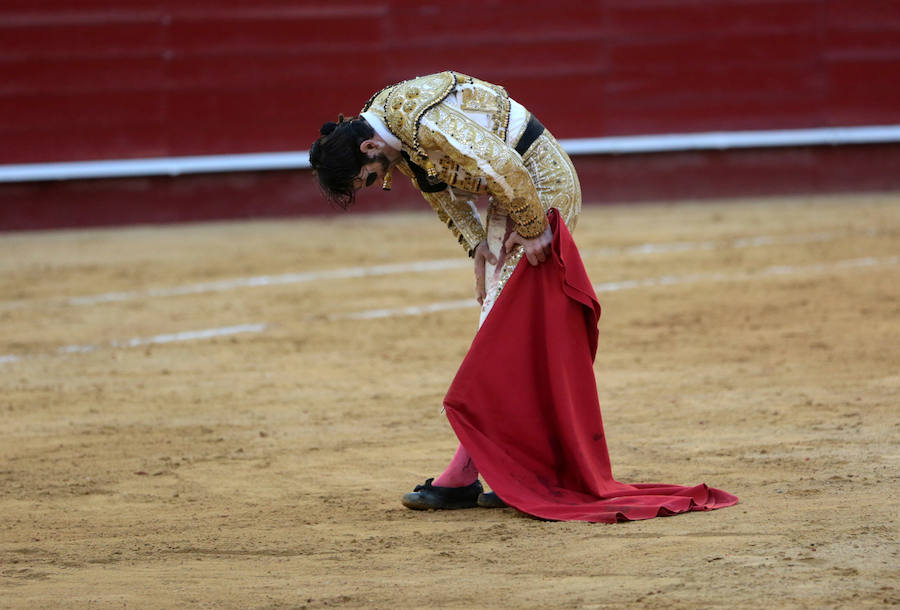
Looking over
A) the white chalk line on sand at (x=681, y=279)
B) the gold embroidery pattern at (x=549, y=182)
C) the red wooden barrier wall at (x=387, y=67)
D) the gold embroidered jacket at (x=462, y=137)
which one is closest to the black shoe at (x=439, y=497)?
the gold embroidery pattern at (x=549, y=182)

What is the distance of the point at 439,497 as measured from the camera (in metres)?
2.70

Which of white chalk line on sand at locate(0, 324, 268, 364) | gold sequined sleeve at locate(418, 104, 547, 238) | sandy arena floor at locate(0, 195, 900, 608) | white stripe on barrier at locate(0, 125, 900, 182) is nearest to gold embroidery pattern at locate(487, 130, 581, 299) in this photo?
gold sequined sleeve at locate(418, 104, 547, 238)

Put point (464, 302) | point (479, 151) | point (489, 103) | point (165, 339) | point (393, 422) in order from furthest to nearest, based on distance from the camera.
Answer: point (464, 302) < point (165, 339) < point (393, 422) < point (489, 103) < point (479, 151)

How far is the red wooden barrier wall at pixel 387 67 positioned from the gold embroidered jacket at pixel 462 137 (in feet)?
17.5

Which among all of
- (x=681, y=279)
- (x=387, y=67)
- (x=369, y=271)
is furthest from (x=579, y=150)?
(x=681, y=279)

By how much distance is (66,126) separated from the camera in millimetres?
7570

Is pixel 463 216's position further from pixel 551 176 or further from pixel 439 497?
pixel 439 497

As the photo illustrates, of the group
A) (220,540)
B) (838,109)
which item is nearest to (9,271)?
(220,540)

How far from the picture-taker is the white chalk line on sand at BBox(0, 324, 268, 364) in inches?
179

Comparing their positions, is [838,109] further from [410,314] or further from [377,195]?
[410,314]

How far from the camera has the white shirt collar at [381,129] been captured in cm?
251

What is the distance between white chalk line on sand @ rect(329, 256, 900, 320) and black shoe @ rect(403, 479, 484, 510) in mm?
2329

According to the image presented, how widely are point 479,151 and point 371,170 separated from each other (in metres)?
0.21

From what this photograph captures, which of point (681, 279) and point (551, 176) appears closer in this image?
point (551, 176)
